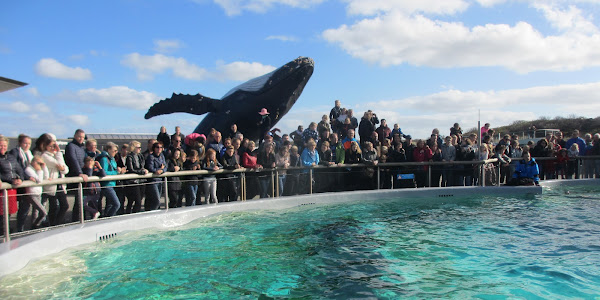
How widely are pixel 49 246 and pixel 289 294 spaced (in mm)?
3908

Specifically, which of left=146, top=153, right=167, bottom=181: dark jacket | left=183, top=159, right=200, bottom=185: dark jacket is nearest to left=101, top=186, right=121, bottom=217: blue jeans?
left=146, top=153, right=167, bottom=181: dark jacket

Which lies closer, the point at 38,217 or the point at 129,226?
the point at 38,217

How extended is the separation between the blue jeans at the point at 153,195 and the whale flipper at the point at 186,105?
6304 millimetres

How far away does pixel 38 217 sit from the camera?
6527 mm

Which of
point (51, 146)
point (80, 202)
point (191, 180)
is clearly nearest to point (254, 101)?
point (191, 180)

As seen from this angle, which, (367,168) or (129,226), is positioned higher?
(367,168)

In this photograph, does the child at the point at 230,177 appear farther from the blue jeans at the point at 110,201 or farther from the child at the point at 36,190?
the child at the point at 36,190

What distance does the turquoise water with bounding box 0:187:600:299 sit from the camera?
5066 mm

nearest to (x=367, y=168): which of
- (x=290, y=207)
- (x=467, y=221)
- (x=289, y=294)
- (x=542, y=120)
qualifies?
(x=290, y=207)

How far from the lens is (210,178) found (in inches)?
376

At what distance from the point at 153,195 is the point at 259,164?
3.03 m

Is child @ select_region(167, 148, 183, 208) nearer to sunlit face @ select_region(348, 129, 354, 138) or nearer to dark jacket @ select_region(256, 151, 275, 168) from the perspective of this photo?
dark jacket @ select_region(256, 151, 275, 168)

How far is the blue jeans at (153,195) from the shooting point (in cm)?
842

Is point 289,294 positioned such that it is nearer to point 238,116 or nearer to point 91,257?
point 91,257
